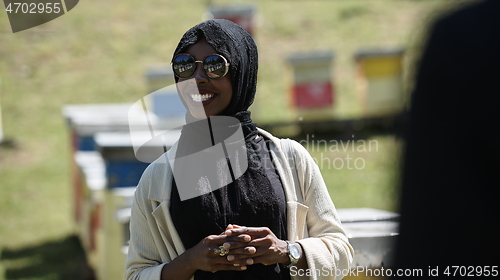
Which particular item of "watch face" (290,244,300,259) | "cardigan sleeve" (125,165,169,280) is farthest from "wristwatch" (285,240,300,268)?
"cardigan sleeve" (125,165,169,280)

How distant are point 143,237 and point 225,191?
1.01 feet

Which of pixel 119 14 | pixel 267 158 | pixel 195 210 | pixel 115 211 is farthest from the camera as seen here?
pixel 119 14

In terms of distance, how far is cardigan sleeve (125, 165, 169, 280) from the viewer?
74.2 inches

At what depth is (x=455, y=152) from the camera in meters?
0.84

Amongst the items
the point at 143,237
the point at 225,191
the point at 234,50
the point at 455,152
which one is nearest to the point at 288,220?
the point at 225,191

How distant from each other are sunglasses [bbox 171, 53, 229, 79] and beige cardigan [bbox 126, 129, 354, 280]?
0.28 m

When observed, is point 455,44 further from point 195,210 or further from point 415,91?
point 195,210

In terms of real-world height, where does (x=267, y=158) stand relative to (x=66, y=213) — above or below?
above

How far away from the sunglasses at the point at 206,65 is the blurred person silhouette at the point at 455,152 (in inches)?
42.0

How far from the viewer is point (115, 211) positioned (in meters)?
4.60

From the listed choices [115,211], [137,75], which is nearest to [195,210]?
[115,211]

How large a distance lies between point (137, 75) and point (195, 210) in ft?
39.0

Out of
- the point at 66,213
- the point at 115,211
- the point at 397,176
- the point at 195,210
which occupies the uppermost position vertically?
the point at 397,176

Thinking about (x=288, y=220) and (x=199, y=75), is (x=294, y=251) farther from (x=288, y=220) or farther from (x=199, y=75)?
(x=199, y=75)
